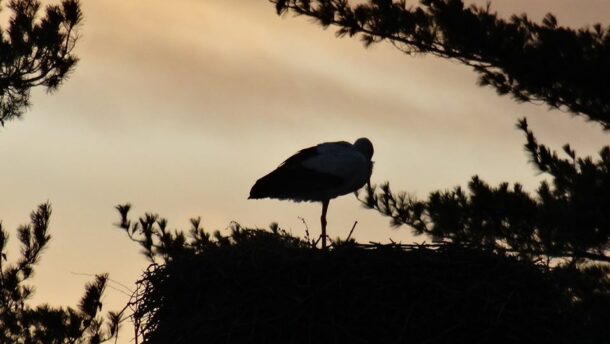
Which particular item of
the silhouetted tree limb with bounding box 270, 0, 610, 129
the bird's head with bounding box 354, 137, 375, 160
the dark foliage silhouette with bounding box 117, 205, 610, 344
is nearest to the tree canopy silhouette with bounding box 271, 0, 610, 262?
the silhouetted tree limb with bounding box 270, 0, 610, 129

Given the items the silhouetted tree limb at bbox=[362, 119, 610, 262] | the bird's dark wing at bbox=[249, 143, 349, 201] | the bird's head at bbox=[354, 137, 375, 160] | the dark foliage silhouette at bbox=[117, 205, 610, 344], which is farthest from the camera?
the silhouetted tree limb at bbox=[362, 119, 610, 262]

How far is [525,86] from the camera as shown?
15055 millimetres

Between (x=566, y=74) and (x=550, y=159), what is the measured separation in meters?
0.93

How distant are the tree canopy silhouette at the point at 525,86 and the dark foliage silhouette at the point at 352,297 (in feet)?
19.1

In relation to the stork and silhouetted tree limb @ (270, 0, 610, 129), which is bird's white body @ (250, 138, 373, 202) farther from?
silhouetted tree limb @ (270, 0, 610, 129)

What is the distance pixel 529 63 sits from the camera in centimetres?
1473

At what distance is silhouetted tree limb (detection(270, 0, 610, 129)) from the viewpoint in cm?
1452

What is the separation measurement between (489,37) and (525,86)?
0.78m

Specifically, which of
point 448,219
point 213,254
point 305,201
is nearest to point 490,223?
point 448,219

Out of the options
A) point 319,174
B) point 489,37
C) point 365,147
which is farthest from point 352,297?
point 489,37

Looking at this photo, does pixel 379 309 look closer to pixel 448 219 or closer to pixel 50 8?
pixel 50 8

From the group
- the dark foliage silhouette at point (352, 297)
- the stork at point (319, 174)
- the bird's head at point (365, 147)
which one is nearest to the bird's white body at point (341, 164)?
the stork at point (319, 174)

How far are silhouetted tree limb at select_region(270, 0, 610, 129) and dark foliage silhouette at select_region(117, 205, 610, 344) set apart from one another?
5981 millimetres

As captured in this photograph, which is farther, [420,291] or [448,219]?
[448,219]
